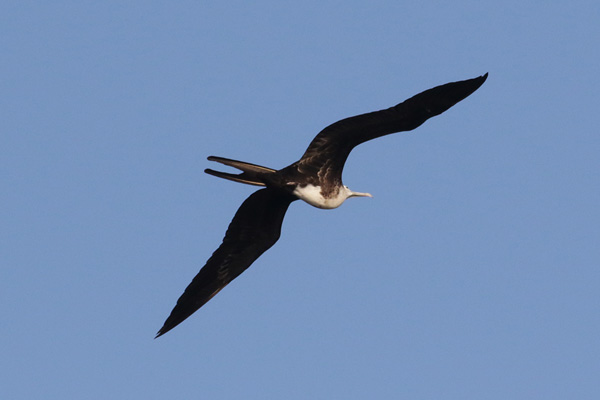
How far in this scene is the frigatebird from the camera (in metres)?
14.0

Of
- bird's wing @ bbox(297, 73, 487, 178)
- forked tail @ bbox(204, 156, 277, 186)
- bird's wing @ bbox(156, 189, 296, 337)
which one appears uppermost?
bird's wing @ bbox(297, 73, 487, 178)

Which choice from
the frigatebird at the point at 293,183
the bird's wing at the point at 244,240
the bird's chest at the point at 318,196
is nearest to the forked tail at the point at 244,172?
the frigatebird at the point at 293,183

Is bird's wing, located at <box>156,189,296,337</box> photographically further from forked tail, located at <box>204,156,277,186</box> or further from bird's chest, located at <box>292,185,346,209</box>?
forked tail, located at <box>204,156,277,186</box>

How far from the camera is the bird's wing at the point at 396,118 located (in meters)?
14.0

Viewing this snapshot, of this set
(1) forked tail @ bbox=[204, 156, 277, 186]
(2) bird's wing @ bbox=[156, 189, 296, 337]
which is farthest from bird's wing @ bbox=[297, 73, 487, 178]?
(2) bird's wing @ bbox=[156, 189, 296, 337]

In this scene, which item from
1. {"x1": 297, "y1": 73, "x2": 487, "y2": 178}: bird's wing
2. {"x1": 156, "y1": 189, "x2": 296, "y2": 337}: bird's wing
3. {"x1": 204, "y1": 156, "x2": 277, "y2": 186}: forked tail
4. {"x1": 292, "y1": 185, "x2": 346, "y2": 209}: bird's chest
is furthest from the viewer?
{"x1": 156, "y1": 189, "x2": 296, "y2": 337}: bird's wing

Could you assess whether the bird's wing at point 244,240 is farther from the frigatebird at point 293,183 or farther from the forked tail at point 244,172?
the forked tail at point 244,172

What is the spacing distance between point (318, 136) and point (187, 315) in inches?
134

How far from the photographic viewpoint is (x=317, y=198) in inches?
583

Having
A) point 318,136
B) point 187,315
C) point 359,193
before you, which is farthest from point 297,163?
point 187,315

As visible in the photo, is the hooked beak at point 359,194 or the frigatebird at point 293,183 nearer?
the frigatebird at point 293,183

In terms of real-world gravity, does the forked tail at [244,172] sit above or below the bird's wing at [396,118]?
below

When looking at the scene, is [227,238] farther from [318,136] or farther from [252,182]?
[318,136]

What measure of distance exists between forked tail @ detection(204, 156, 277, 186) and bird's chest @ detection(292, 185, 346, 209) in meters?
0.50
